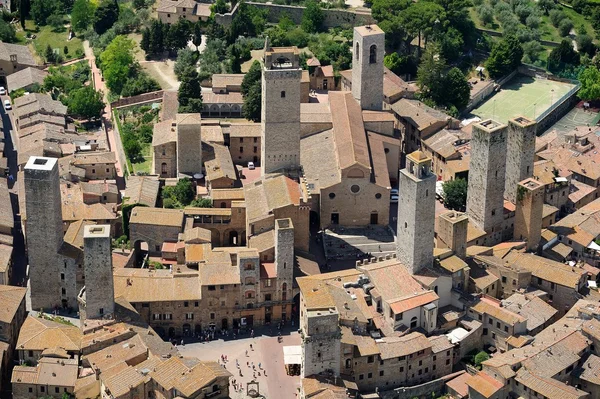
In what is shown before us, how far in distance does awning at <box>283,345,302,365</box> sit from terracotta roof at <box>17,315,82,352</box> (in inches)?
458

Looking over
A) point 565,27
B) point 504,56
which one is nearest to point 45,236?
point 504,56

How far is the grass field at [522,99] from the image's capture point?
9944cm

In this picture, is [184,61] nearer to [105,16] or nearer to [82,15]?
[105,16]

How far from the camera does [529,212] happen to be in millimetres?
78938

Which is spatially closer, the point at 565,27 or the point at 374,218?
the point at 374,218

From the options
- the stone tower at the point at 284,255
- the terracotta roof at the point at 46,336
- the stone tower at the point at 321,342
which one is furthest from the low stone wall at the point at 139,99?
the stone tower at the point at 321,342

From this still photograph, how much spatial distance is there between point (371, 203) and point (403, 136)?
1268 cm

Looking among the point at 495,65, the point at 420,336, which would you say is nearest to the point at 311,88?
the point at 495,65

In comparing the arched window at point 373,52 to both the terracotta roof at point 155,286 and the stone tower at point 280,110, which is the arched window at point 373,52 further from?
the terracotta roof at point 155,286

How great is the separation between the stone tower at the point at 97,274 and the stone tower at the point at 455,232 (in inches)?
811

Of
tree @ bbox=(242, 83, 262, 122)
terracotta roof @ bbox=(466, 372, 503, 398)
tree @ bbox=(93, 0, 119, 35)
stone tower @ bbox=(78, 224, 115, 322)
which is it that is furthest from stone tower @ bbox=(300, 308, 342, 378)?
tree @ bbox=(93, 0, 119, 35)

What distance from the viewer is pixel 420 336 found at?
7088 cm

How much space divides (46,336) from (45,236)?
20.3 ft

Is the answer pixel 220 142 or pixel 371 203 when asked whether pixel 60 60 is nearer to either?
pixel 220 142
